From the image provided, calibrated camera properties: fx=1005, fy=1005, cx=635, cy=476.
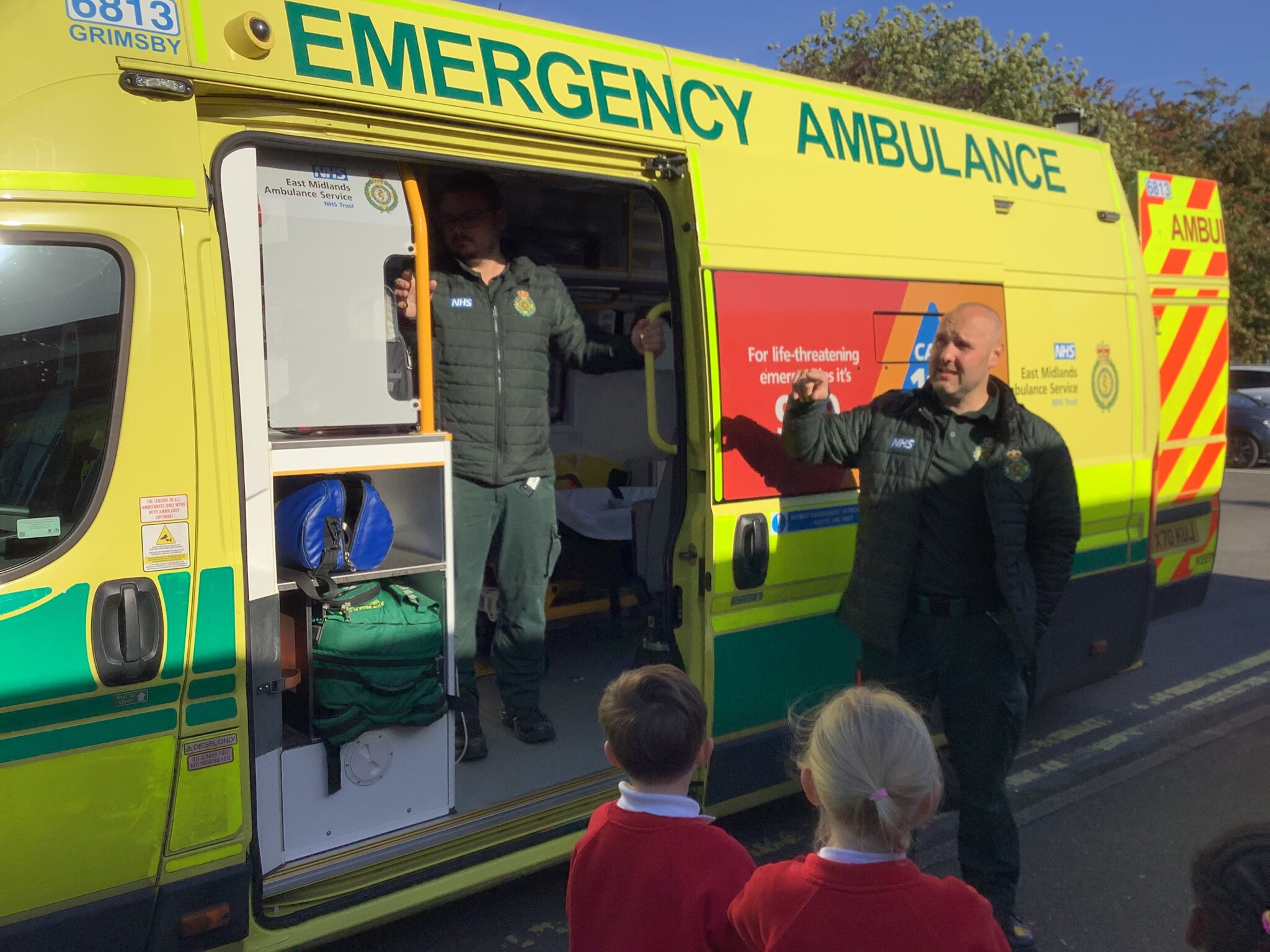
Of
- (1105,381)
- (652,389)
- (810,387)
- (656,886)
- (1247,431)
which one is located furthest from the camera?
(1247,431)

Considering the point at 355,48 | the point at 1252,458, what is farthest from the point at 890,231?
the point at 1252,458

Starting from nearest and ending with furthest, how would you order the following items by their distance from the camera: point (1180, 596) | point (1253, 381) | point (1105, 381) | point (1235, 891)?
point (1235, 891), point (1105, 381), point (1180, 596), point (1253, 381)

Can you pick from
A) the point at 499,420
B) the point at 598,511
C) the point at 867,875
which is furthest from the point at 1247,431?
the point at 867,875

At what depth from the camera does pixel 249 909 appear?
7.92 ft

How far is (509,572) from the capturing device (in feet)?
12.0

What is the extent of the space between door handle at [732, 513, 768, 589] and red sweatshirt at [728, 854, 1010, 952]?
5.54 ft

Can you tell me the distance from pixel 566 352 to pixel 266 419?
1454 mm

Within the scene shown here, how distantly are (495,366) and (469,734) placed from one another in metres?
1.31

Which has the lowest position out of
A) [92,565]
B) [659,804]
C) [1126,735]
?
[1126,735]

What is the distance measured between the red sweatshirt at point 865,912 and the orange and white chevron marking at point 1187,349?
12.5 feet

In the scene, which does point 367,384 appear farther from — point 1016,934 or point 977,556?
point 1016,934

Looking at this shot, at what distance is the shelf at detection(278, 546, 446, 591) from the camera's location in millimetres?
2896

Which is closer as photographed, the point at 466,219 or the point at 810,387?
the point at 810,387

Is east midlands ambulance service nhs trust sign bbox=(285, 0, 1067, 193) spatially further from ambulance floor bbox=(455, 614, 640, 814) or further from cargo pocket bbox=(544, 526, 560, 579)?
ambulance floor bbox=(455, 614, 640, 814)
